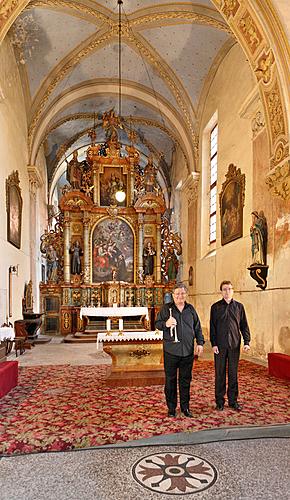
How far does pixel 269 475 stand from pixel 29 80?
12553 millimetres

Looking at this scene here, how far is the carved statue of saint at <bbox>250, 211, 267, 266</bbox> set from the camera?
8102mm

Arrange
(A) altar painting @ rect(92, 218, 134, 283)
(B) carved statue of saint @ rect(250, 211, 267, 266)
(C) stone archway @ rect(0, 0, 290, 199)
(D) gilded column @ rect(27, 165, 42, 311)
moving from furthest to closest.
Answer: (A) altar painting @ rect(92, 218, 134, 283), (D) gilded column @ rect(27, 165, 42, 311), (B) carved statue of saint @ rect(250, 211, 267, 266), (C) stone archway @ rect(0, 0, 290, 199)

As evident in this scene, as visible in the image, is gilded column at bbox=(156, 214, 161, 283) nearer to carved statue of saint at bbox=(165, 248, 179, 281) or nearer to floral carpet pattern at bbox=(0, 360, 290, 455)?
carved statue of saint at bbox=(165, 248, 179, 281)

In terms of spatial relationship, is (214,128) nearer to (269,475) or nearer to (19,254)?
(19,254)

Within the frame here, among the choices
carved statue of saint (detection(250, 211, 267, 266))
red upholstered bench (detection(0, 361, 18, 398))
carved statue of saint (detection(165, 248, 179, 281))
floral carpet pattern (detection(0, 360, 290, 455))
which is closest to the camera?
floral carpet pattern (detection(0, 360, 290, 455))

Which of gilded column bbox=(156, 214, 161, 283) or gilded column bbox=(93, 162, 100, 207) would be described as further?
gilded column bbox=(93, 162, 100, 207)

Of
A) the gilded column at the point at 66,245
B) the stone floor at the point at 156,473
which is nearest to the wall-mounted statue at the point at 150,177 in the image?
the gilded column at the point at 66,245

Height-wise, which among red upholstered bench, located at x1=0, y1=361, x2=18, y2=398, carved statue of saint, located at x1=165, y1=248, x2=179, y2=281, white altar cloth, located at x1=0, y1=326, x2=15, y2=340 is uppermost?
carved statue of saint, located at x1=165, y1=248, x2=179, y2=281

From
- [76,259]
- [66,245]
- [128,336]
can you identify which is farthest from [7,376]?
[66,245]

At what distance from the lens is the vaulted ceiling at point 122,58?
35.0 feet

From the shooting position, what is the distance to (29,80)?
12547 mm

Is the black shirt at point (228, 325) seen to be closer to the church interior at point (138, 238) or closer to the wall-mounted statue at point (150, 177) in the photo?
the church interior at point (138, 238)

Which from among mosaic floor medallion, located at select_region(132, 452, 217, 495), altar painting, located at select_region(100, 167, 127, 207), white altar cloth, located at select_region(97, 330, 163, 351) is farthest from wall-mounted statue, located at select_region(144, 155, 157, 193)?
mosaic floor medallion, located at select_region(132, 452, 217, 495)

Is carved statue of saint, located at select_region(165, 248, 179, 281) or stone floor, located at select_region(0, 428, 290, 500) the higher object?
carved statue of saint, located at select_region(165, 248, 179, 281)
